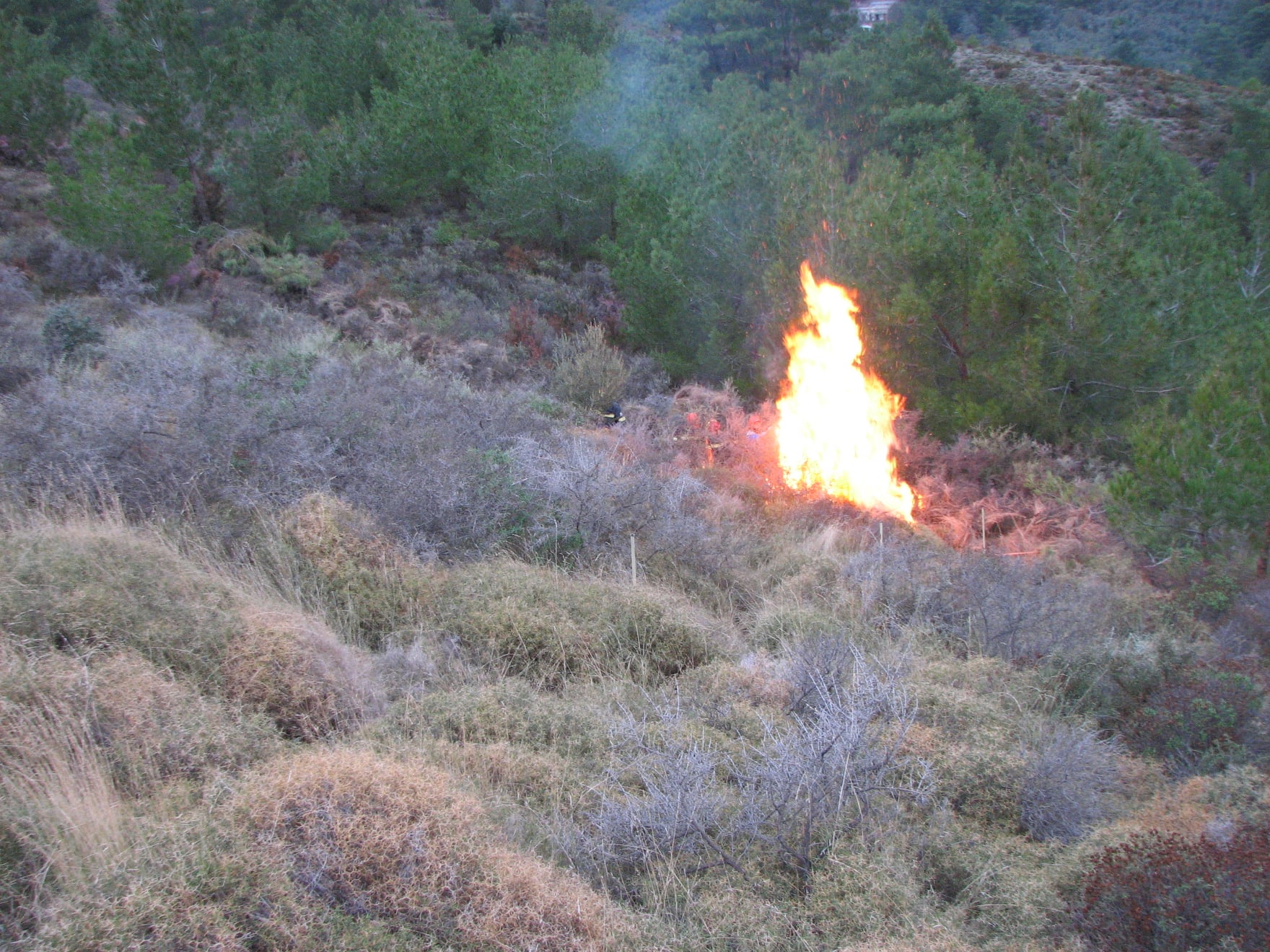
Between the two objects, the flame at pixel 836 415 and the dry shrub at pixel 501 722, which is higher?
the dry shrub at pixel 501 722

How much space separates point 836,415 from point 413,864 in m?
9.08

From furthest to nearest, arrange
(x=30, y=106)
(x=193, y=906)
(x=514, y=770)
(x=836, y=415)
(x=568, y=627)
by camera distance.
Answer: (x=30, y=106), (x=836, y=415), (x=568, y=627), (x=514, y=770), (x=193, y=906)

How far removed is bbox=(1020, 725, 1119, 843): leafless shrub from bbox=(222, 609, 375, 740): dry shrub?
3.12 meters

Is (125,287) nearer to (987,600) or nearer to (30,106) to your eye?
(30,106)

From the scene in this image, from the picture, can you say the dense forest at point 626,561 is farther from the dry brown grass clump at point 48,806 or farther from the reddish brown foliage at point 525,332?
the reddish brown foliage at point 525,332

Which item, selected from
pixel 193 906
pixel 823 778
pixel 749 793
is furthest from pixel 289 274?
pixel 193 906

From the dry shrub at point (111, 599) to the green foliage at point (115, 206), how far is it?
30.7 feet

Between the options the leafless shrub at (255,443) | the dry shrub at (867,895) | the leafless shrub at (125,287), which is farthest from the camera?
the leafless shrub at (125,287)

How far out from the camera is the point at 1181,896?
2900mm

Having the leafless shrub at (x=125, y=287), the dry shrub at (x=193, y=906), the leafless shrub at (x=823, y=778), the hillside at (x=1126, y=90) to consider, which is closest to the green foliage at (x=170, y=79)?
the leafless shrub at (x=125, y=287)

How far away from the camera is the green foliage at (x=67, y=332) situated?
9070mm

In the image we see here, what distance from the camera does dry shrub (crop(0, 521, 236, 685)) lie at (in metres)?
4.17

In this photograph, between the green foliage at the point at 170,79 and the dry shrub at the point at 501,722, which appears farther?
the green foliage at the point at 170,79

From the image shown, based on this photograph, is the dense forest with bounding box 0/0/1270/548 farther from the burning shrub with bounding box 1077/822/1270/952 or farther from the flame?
the burning shrub with bounding box 1077/822/1270/952
